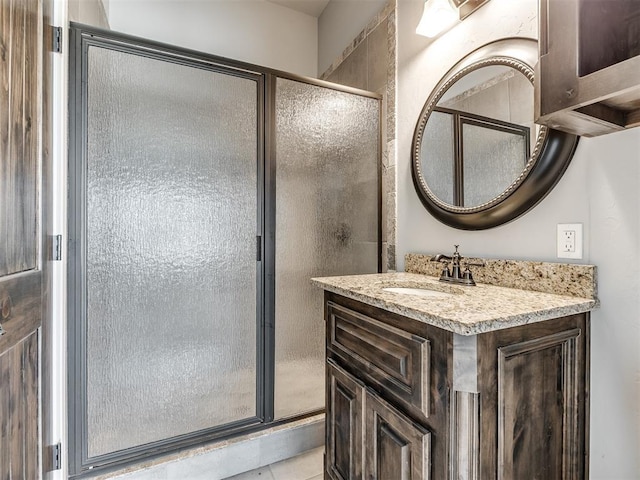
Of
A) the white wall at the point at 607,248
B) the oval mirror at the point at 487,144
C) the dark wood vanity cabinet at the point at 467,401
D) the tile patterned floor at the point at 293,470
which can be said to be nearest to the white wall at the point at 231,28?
the oval mirror at the point at 487,144

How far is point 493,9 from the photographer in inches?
50.8

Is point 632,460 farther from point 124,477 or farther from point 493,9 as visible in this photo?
point 124,477

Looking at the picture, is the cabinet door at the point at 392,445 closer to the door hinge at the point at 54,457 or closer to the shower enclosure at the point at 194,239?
the shower enclosure at the point at 194,239

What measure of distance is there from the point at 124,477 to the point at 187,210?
45.6 inches

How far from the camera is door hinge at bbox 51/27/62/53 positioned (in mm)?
1227

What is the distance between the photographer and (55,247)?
124 centimetres

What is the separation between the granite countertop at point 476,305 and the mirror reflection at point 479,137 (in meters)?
0.41

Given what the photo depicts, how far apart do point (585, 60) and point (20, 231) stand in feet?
5.06

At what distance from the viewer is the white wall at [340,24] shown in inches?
83.5

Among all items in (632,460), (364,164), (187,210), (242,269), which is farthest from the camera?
(364,164)

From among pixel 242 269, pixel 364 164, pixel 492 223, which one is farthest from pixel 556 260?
pixel 242 269

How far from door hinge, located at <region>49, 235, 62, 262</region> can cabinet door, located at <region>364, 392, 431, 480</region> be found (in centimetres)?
123

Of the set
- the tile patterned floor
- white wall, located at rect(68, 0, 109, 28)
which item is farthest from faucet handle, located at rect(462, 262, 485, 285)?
white wall, located at rect(68, 0, 109, 28)

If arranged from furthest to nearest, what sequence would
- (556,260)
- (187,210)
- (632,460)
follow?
(187,210) < (556,260) < (632,460)
